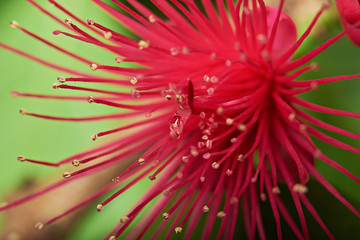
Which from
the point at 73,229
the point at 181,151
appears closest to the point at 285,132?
the point at 181,151

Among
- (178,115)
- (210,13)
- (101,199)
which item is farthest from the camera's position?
(101,199)

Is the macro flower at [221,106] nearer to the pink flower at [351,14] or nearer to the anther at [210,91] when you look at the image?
the anther at [210,91]

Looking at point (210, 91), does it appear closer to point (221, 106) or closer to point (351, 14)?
point (221, 106)

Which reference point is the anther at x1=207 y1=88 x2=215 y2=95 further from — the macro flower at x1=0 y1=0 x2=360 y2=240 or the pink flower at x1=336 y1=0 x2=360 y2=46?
the pink flower at x1=336 y1=0 x2=360 y2=46

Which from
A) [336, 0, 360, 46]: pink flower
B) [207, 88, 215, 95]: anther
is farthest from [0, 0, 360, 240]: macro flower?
[336, 0, 360, 46]: pink flower

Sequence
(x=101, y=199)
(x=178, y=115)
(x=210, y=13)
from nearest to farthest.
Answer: (x=178, y=115), (x=210, y=13), (x=101, y=199)

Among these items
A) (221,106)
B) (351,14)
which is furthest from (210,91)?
(351,14)

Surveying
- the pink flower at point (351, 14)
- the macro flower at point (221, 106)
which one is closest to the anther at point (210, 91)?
the macro flower at point (221, 106)

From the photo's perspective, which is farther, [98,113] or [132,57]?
[98,113]

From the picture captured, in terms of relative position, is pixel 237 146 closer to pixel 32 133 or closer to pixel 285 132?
pixel 285 132

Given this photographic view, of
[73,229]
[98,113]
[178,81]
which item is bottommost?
[73,229]

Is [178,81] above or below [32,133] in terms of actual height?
below
